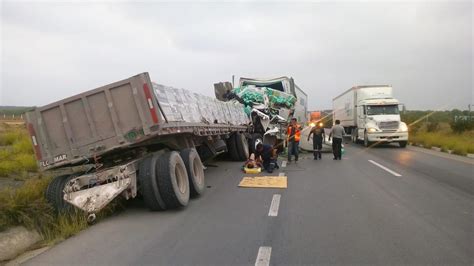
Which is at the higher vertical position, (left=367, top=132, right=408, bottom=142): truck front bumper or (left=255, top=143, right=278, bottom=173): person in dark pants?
(left=255, top=143, right=278, bottom=173): person in dark pants

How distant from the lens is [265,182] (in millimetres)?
10336

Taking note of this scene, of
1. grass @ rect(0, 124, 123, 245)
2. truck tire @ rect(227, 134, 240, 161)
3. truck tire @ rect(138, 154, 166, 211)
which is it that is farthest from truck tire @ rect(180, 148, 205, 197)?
truck tire @ rect(227, 134, 240, 161)

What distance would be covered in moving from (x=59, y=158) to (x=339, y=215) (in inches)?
195

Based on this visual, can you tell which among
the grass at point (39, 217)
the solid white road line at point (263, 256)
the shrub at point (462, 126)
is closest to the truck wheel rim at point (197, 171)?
the grass at point (39, 217)

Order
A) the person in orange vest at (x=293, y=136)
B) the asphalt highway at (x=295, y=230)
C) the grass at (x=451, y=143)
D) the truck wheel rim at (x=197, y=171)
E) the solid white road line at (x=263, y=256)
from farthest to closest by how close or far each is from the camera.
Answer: the grass at (x=451, y=143), the person in orange vest at (x=293, y=136), the truck wheel rim at (x=197, y=171), the asphalt highway at (x=295, y=230), the solid white road line at (x=263, y=256)

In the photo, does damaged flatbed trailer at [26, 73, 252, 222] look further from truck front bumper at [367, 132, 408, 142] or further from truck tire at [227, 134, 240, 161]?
truck front bumper at [367, 132, 408, 142]

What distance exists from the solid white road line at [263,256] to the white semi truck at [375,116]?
19.1 m

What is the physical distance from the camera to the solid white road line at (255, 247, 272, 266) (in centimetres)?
453

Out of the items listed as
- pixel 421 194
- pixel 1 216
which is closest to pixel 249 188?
pixel 421 194

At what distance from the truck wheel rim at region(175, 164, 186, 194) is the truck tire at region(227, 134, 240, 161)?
7419 mm

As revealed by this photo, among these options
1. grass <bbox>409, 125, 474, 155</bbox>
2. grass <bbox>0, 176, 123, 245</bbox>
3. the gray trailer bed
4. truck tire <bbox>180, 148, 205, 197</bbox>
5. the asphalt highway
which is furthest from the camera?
grass <bbox>409, 125, 474, 155</bbox>

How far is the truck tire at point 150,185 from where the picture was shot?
6.90 meters

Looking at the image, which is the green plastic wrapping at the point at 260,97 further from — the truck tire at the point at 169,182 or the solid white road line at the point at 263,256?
the solid white road line at the point at 263,256

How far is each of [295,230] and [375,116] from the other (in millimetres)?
→ 18963
